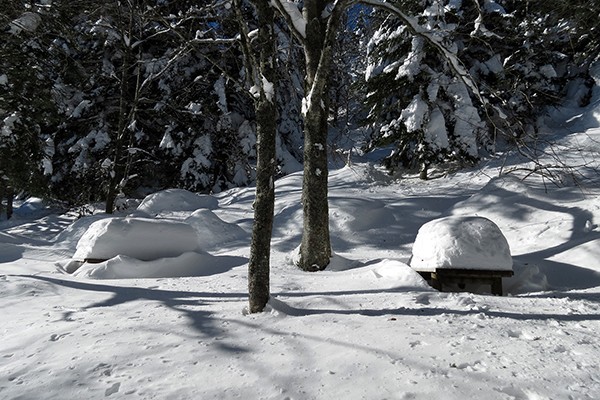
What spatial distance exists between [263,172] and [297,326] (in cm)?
133

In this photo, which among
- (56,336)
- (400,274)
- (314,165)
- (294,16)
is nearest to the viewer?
(56,336)

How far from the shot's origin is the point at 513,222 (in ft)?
28.0

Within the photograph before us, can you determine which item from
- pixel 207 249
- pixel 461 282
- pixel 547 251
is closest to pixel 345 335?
pixel 461 282

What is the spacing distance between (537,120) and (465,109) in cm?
572

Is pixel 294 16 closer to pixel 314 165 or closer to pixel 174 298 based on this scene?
pixel 314 165

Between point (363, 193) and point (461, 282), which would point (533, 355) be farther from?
point (363, 193)

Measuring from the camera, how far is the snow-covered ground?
249 centimetres

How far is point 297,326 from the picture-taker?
11.4 feet

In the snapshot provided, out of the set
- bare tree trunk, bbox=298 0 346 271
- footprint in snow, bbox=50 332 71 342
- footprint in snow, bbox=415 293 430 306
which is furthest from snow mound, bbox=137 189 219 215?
footprint in snow, bbox=415 293 430 306

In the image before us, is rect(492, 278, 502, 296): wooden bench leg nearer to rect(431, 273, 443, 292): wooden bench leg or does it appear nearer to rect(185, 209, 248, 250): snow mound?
rect(431, 273, 443, 292): wooden bench leg

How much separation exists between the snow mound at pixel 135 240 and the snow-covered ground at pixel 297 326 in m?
0.02

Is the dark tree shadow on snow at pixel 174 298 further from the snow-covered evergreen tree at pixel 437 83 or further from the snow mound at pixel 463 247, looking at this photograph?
the snow-covered evergreen tree at pixel 437 83

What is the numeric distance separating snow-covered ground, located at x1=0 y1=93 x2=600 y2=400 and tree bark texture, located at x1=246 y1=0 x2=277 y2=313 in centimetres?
25

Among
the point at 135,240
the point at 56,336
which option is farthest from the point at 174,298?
the point at 135,240
